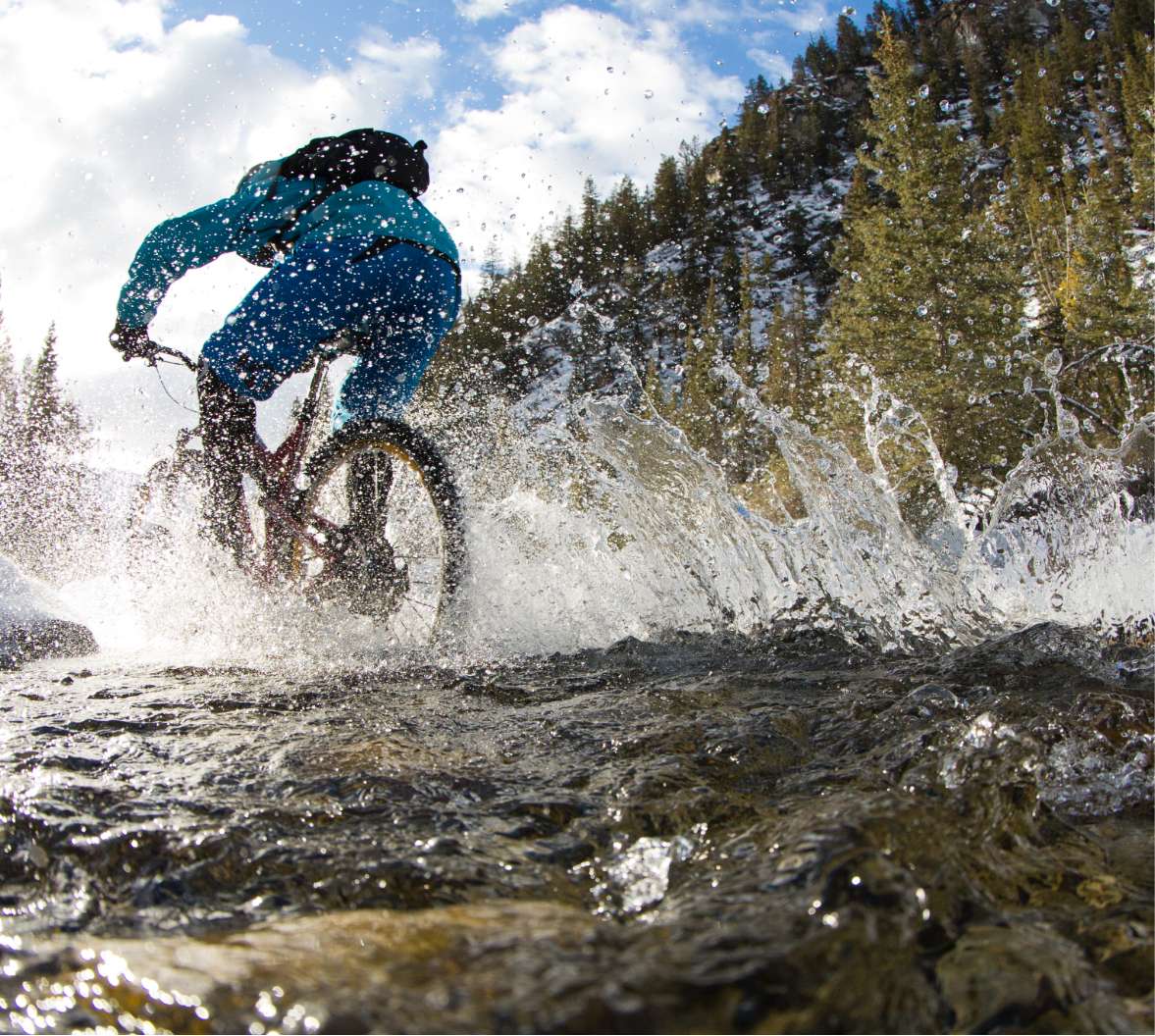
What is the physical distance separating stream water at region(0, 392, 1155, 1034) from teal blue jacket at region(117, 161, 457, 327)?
2017 mm

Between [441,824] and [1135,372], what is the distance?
27799mm

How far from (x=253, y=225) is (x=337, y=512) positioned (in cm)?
153

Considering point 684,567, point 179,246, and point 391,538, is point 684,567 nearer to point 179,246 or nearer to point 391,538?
point 391,538

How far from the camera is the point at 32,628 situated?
3650mm

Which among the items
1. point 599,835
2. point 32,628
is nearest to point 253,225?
point 32,628

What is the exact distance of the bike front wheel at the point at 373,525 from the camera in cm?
354

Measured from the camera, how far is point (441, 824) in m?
1.14

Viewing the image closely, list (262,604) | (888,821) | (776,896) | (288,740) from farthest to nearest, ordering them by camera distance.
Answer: (262,604)
(288,740)
(888,821)
(776,896)

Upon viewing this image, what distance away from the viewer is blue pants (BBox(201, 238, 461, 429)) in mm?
3562

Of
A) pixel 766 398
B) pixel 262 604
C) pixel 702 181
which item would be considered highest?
pixel 702 181


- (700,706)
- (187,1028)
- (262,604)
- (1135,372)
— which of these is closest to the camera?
(187,1028)

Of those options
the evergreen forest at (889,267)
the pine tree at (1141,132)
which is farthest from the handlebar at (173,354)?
the pine tree at (1141,132)

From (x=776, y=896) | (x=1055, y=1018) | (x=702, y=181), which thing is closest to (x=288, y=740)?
(x=776, y=896)

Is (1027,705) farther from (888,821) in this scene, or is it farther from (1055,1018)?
(1055,1018)
